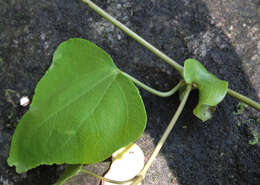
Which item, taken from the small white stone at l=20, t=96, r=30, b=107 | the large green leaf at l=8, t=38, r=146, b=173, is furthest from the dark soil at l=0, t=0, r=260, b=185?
the large green leaf at l=8, t=38, r=146, b=173

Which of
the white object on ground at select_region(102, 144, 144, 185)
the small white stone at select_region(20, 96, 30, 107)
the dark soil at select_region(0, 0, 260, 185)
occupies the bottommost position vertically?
the small white stone at select_region(20, 96, 30, 107)

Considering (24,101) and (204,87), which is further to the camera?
(24,101)

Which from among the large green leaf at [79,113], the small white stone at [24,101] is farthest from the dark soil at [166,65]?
the large green leaf at [79,113]

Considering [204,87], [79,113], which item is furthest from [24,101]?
[204,87]

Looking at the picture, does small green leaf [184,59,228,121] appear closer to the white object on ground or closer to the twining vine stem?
the twining vine stem

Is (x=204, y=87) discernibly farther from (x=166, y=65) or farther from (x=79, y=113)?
(x=79, y=113)
